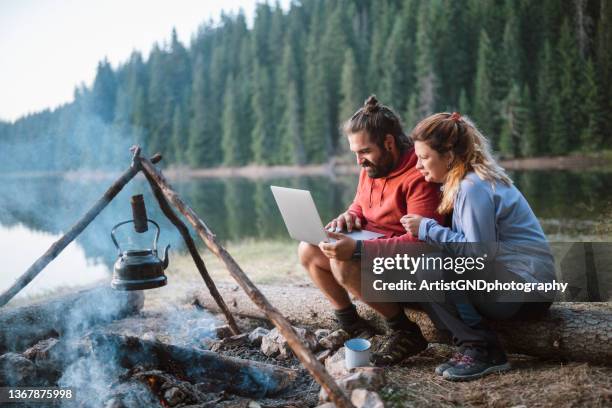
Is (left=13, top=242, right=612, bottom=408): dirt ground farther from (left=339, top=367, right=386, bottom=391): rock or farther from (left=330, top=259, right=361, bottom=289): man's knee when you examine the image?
(left=330, top=259, right=361, bottom=289): man's knee

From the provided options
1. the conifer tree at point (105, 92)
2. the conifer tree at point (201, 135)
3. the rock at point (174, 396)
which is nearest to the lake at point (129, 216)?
the rock at point (174, 396)

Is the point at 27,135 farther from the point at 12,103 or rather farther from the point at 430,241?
the point at 430,241

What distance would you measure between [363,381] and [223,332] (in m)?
1.67

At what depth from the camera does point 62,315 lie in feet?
13.4

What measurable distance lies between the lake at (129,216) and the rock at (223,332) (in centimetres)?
180

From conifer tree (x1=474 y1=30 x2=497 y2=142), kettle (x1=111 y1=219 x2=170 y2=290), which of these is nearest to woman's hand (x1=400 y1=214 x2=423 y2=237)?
kettle (x1=111 y1=219 x2=170 y2=290)

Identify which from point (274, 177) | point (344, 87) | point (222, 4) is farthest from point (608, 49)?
point (222, 4)

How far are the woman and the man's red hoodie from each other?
0.12 m

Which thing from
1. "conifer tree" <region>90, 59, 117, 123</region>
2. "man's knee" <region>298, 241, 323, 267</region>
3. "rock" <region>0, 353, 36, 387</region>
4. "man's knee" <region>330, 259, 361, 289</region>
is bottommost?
"rock" <region>0, 353, 36, 387</region>

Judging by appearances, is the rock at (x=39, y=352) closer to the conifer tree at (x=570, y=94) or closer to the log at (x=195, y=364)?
the log at (x=195, y=364)

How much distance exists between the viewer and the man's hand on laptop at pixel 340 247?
273 centimetres

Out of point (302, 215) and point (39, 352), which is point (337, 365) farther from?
point (39, 352)

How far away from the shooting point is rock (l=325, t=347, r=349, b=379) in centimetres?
272

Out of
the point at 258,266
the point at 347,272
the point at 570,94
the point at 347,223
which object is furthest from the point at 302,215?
the point at 570,94
